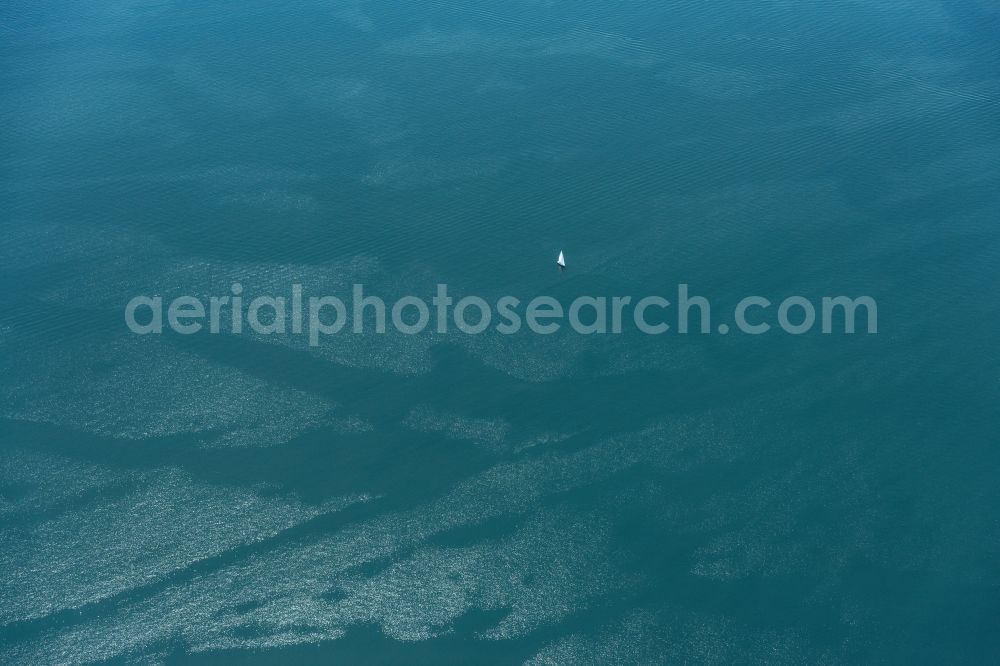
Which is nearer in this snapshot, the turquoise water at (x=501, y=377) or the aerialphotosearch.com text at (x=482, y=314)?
the turquoise water at (x=501, y=377)

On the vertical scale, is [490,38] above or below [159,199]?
above

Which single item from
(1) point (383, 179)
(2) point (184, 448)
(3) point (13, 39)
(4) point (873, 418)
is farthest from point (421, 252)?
(3) point (13, 39)

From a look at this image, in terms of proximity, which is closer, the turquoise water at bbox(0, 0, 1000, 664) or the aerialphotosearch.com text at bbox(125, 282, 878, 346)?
the turquoise water at bbox(0, 0, 1000, 664)

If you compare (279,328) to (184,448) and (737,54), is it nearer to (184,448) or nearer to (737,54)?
(184,448)
